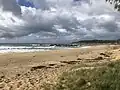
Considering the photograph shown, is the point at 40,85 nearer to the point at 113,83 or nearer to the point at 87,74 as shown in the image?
the point at 87,74

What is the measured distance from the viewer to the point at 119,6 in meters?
18.6

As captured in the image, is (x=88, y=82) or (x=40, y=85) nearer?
(x=88, y=82)

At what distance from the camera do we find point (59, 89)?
9.40 meters

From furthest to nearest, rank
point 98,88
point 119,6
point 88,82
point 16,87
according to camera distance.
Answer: point 119,6
point 16,87
point 88,82
point 98,88

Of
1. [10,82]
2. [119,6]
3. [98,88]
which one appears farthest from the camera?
[119,6]

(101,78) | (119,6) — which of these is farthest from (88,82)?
(119,6)

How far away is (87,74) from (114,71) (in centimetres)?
91

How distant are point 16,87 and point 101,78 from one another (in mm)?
3228

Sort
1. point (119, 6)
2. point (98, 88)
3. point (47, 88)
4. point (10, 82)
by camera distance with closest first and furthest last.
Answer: point (98, 88)
point (47, 88)
point (10, 82)
point (119, 6)

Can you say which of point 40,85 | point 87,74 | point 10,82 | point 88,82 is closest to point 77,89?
point 88,82

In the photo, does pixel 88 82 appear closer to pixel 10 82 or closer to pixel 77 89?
pixel 77 89

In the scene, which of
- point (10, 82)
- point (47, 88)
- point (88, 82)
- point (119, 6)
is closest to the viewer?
point (88, 82)

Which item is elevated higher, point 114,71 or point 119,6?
point 119,6

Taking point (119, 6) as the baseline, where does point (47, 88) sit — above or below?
below
